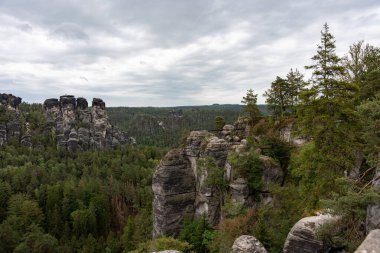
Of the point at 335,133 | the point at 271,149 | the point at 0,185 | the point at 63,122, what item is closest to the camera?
the point at 335,133

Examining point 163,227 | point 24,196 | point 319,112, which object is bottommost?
point 24,196

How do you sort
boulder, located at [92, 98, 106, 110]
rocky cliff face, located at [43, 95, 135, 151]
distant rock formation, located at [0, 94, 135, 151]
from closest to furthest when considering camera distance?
1. distant rock formation, located at [0, 94, 135, 151]
2. rocky cliff face, located at [43, 95, 135, 151]
3. boulder, located at [92, 98, 106, 110]

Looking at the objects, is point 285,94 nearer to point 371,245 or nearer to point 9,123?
point 371,245

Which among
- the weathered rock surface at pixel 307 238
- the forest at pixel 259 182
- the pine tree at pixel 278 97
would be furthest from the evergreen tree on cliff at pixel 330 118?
the pine tree at pixel 278 97

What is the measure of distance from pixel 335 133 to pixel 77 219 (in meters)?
56.6

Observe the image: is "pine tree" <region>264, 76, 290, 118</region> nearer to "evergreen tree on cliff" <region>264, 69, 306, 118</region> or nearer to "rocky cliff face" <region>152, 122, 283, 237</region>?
"evergreen tree on cliff" <region>264, 69, 306, 118</region>

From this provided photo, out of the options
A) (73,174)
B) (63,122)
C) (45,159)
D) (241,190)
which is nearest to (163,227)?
(241,190)

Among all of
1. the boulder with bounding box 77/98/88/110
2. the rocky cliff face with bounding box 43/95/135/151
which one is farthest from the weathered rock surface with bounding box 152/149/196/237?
the boulder with bounding box 77/98/88/110

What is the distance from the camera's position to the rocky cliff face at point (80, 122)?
120m

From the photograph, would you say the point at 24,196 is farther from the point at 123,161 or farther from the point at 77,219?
the point at 123,161

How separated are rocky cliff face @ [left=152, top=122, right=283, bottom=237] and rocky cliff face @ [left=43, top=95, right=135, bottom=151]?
88.1m

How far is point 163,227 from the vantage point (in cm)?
3756

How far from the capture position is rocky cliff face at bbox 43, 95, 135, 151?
392 ft

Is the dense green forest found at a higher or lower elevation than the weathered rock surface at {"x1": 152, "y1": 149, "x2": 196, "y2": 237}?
lower
